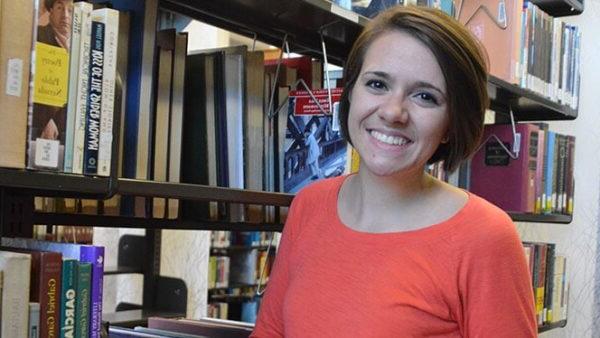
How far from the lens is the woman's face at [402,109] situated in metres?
1.20

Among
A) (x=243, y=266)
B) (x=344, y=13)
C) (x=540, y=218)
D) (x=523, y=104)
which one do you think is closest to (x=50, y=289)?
(x=344, y=13)

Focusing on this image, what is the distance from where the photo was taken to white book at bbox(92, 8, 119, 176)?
1.04 meters

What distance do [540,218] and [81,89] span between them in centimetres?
181

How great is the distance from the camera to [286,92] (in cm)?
161

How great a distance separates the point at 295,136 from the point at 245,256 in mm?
3926

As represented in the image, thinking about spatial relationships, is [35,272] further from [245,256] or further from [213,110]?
[245,256]

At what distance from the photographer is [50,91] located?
973 millimetres

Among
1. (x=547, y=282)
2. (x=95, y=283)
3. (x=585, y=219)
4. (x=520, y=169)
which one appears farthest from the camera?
(x=585, y=219)

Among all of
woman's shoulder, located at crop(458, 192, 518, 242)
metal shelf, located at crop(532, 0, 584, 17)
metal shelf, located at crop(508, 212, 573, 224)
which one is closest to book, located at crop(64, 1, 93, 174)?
woman's shoulder, located at crop(458, 192, 518, 242)

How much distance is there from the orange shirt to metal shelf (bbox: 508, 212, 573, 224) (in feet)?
3.72

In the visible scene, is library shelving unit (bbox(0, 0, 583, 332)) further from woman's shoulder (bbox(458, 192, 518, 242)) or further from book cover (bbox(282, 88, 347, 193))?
woman's shoulder (bbox(458, 192, 518, 242))

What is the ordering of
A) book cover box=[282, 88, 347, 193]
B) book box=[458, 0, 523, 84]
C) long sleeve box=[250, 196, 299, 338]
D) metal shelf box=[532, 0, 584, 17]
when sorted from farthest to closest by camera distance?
metal shelf box=[532, 0, 584, 17], book box=[458, 0, 523, 84], book cover box=[282, 88, 347, 193], long sleeve box=[250, 196, 299, 338]

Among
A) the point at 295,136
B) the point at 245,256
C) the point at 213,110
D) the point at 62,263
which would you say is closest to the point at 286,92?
the point at 295,136

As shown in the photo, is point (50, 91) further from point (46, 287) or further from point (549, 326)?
point (549, 326)
